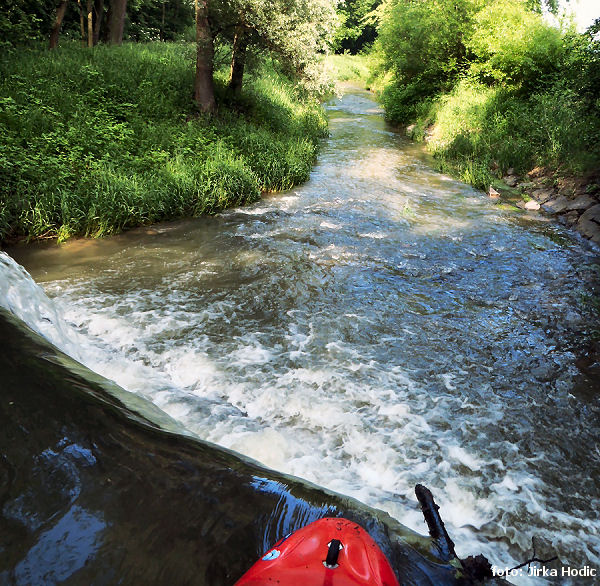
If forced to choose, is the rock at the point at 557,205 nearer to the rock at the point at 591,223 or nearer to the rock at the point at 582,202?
the rock at the point at 582,202

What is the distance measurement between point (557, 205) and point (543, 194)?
65 centimetres

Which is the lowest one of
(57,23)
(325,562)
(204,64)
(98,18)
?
(325,562)

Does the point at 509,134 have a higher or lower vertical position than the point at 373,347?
higher

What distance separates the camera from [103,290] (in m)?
5.50

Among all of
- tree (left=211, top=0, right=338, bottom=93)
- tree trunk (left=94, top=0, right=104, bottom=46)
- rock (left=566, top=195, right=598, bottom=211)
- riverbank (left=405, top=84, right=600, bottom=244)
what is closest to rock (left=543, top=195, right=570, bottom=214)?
riverbank (left=405, top=84, right=600, bottom=244)

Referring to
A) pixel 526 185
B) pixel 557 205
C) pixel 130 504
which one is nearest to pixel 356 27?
pixel 526 185

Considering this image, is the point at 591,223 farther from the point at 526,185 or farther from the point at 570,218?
the point at 526,185

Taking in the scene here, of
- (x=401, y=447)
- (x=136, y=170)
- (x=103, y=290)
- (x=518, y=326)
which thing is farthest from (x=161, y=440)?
(x=136, y=170)

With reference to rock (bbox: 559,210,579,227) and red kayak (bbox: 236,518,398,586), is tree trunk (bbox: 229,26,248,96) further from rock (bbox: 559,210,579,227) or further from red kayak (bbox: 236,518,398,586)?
red kayak (bbox: 236,518,398,586)

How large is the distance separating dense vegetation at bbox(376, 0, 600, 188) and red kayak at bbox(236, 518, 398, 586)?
8.94 meters

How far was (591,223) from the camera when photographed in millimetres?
7980

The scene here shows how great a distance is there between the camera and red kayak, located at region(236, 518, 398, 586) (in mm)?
1385

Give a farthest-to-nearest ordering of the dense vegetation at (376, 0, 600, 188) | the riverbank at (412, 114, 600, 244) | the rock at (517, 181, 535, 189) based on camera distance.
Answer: the rock at (517, 181, 535, 189) → the dense vegetation at (376, 0, 600, 188) → the riverbank at (412, 114, 600, 244)

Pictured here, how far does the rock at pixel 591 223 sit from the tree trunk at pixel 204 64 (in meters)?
8.55
